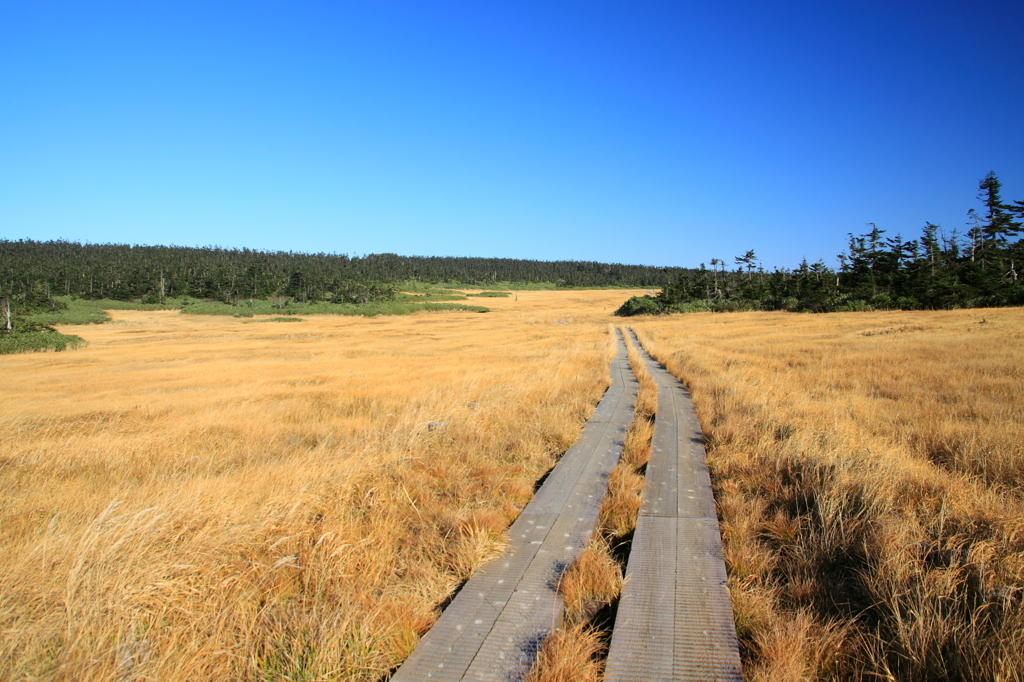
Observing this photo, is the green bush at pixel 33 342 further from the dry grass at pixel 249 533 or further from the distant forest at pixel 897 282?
the distant forest at pixel 897 282

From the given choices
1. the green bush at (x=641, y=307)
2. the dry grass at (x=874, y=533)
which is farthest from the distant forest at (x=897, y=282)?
the dry grass at (x=874, y=533)

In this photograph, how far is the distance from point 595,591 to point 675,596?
2.08ft

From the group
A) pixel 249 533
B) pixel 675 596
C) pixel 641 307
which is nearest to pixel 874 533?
pixel 675 596

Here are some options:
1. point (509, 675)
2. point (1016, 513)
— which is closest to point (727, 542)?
point (1016, 513)

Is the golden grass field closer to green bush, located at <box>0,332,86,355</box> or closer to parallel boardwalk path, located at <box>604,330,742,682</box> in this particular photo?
parallel boardwalk path, located at <box>604,330,742,682</box>

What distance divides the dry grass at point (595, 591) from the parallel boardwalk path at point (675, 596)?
14cm

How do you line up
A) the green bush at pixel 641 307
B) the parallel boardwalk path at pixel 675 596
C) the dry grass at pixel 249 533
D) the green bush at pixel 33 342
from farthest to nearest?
1. the green bush at pixel 641 307
2. the green bush at pixel 33 342
3. the parallel boardwalk path at pixel 675 596
4. the dry grass at pixel 249 533

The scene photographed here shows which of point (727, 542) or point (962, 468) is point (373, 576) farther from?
point (962, 468)

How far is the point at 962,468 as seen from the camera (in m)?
6.57

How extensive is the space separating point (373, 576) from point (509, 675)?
5.04 feet

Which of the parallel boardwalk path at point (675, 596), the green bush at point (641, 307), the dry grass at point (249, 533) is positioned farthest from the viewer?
the green bush at point (641, 307)

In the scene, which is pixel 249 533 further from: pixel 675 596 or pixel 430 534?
pixel 675 596

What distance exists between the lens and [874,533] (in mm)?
4379

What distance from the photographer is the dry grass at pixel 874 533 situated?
315 cm
